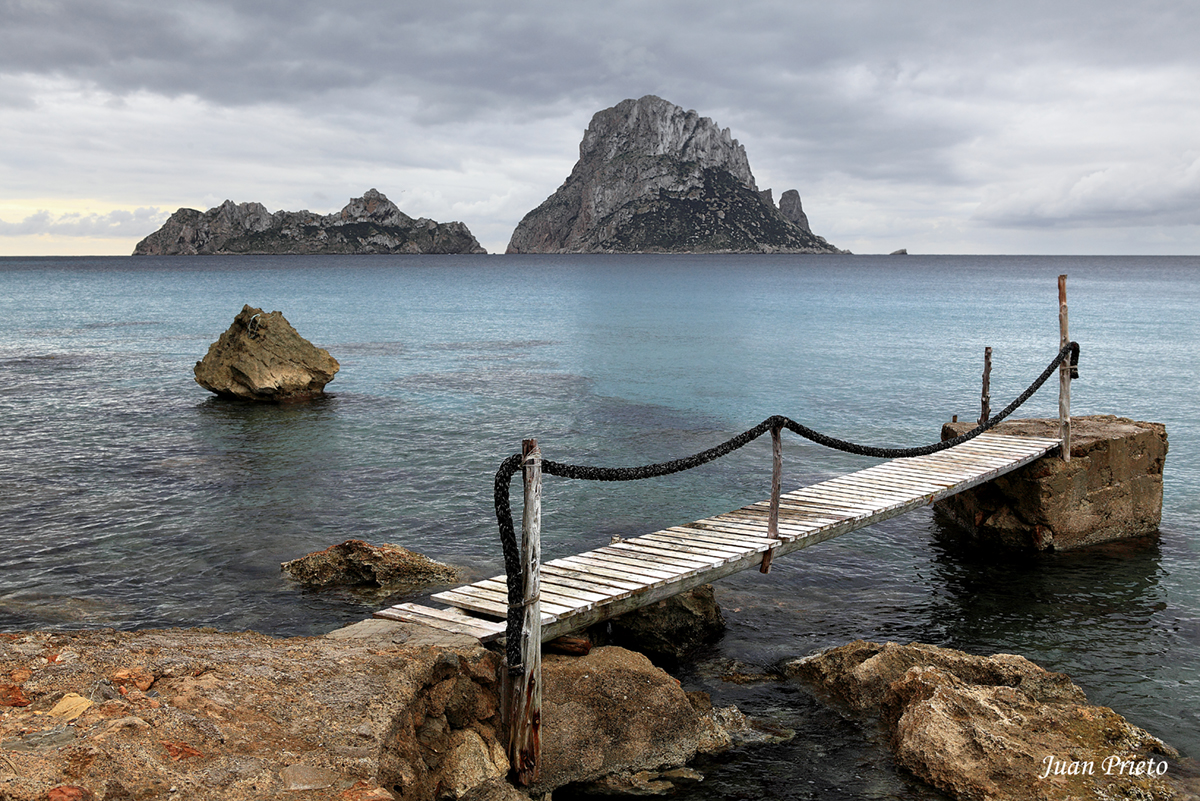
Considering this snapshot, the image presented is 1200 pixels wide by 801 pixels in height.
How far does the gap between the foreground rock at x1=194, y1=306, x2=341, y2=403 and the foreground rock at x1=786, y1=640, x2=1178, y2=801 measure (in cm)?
1992

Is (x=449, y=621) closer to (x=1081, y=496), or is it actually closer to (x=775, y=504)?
(x=775, y=504)

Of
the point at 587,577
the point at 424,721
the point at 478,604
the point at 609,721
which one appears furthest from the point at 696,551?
the point at 424,721

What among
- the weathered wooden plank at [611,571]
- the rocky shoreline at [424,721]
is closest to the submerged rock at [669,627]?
the weathered wooden plank at [611,571]

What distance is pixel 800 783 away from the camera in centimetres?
704

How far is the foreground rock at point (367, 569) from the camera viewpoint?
36.0ft

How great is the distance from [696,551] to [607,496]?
22.0 ft

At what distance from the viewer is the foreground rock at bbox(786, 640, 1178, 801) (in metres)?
6.62

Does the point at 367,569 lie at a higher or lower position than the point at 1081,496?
lower

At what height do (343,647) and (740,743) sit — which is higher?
(343,647)

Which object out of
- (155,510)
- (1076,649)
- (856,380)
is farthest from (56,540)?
(856,380)

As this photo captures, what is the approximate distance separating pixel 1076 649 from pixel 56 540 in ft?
45.6

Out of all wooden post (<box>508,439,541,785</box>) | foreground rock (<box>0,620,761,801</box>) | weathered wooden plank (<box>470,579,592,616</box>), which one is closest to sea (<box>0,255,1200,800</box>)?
foreground rock (<box>0,620,761,801</box>)

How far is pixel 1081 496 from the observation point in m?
13.3

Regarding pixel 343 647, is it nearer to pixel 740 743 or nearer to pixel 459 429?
pixel 740 743
